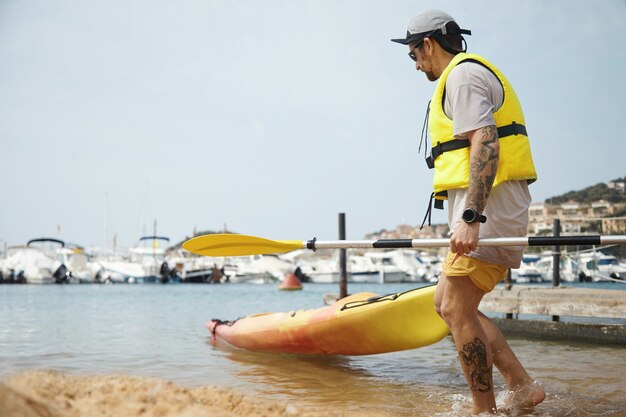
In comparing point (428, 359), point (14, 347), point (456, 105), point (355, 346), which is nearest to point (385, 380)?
point (355, 346)

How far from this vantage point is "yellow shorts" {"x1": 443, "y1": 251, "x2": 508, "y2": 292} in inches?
112

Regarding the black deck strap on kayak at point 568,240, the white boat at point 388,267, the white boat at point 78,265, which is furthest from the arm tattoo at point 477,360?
the white boat at point 78,265

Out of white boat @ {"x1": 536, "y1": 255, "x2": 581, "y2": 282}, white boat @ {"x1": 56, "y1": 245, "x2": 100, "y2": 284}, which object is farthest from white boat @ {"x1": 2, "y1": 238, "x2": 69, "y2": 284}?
white boat @ {"x1": 536, "y1": 255, "x2": 581, "y2": 282}

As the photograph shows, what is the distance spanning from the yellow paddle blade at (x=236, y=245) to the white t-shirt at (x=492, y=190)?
160cm

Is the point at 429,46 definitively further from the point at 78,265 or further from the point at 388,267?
the point at 78,265

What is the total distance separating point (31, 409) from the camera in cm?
176

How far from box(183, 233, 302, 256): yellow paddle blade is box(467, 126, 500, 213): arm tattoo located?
5.83 feet

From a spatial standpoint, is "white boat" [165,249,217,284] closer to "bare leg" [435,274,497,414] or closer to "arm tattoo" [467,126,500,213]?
"bare leg" [435,274,497,414]

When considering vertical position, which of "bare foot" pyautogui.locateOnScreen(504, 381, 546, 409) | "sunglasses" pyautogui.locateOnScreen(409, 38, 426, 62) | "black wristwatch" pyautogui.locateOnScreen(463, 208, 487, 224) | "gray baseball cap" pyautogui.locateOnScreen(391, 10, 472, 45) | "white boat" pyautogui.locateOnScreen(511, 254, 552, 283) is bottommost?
"white boat" pyautogui.locateOnScreen(511, 254, 552, 283)

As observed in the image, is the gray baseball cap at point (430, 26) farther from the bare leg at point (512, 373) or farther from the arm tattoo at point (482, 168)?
the bare leg at point (512, 373)

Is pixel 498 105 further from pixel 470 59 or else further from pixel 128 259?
pixel 128 259

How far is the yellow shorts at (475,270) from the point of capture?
2846 millimetres

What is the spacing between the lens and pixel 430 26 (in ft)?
9.99

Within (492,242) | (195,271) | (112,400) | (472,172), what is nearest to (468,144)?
(472,172)
